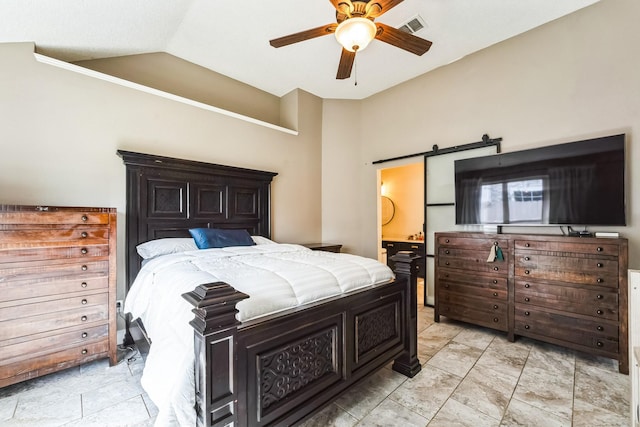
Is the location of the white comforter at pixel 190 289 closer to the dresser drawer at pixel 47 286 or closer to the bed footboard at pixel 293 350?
the bed footboard at pixel 293 350

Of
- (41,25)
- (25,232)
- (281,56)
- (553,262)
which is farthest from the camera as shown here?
(281,56)

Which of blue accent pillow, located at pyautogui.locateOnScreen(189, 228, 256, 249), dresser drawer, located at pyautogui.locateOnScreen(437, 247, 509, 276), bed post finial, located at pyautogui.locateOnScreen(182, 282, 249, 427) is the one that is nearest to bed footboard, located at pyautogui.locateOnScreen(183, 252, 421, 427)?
bed post finial, located at pyautogui.locateOnScreen(182, 282, 249, 427)

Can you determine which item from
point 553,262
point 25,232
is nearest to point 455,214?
point 553,262

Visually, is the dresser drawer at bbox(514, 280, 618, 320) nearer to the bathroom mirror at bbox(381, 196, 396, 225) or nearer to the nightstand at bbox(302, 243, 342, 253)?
the nightstand at bbox(302, 243, 342, 253)

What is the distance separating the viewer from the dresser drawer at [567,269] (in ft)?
7.43

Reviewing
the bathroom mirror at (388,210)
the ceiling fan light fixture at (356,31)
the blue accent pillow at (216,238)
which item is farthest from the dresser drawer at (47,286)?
the bathroom mirror at (388,210)

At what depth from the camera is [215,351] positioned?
1078 mm

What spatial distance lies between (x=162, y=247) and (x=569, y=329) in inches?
149

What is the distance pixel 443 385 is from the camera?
201 cm

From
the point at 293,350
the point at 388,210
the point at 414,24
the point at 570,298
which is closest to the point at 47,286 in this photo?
the point at 293,350

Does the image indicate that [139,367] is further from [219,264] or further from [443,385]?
[443,385]

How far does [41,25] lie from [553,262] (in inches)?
188

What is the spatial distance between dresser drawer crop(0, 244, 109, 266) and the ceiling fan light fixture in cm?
245

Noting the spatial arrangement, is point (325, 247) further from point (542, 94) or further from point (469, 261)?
point (542, 94)
